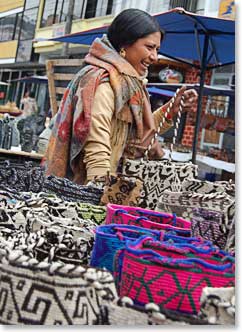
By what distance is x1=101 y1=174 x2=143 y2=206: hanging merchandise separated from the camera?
1303 mm

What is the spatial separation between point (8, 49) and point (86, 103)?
49 centimetres

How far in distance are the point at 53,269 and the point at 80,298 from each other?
0.14ft

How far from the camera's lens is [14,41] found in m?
1.85

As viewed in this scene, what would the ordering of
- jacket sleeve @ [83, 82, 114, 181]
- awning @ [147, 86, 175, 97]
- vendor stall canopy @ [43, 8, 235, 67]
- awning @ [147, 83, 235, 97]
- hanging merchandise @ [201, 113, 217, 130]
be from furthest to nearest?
awning @ [147, 86, 175, 97], awning @ [147, 83, 235, 97], hanging merchandise @ [201, 113, 217, 130], vendor stall canopy @ [43, 8, 235, 67], jacket sleeve @ [83, 82, 114, 181]

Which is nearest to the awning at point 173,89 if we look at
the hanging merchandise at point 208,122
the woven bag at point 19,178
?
the hanging merchandise at point 208,122

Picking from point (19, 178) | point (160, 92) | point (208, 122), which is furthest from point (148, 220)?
point (160, 92)

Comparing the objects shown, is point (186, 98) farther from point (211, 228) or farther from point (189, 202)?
point (211, 228)

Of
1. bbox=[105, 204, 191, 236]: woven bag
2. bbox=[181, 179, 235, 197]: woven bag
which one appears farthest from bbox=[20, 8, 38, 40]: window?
bbox=[105, 204, 191, 236]: woven bag

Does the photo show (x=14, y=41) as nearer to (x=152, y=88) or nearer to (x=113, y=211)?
(x=113, y=211)

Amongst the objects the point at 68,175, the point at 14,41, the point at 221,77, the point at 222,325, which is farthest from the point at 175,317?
the point at 221,77

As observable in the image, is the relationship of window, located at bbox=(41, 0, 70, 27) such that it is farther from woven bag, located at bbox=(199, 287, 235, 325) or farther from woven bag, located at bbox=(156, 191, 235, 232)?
woven bag, located at bbox=(199, 287, 235, 325)

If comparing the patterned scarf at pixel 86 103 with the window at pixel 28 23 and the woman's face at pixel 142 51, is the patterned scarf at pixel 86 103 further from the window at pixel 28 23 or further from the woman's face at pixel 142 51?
the window at pixel 28 23

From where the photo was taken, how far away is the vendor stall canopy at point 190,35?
336 centimetres

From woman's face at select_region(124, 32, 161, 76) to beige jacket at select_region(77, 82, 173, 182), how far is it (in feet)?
0.43
